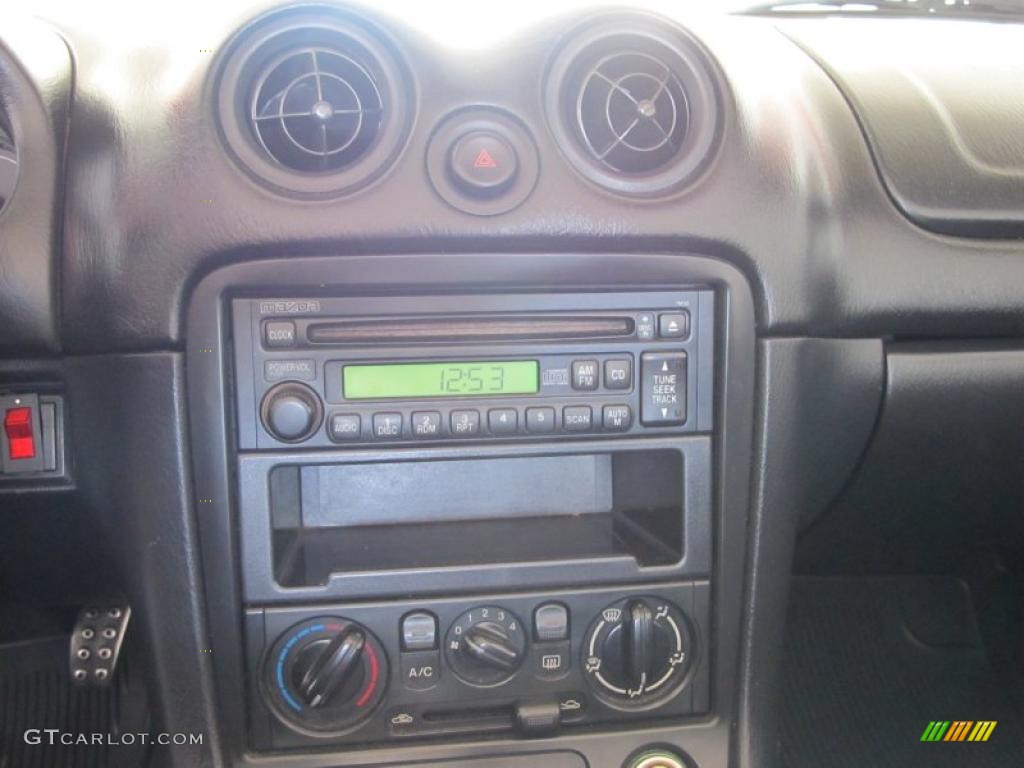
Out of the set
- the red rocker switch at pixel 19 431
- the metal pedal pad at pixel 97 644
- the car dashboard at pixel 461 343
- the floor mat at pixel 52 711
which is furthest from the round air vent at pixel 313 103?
the floor mat at pixel 52 711

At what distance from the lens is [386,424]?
0.95 meters

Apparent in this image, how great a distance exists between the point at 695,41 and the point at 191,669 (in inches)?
31.5

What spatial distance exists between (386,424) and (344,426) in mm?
40

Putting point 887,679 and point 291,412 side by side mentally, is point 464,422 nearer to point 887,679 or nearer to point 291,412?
point 291,412

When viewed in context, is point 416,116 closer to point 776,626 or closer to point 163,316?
point 163,316

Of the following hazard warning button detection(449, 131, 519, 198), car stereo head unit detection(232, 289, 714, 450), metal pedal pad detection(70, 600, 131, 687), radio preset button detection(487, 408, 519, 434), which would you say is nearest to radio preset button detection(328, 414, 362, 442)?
car stereo head unit detection(232, 289, 714, 450)

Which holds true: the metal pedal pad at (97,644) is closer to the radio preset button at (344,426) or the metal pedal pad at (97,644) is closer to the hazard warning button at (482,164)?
the radio preset button at (344,426)

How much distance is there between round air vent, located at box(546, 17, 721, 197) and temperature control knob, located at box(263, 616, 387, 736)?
0.51 m

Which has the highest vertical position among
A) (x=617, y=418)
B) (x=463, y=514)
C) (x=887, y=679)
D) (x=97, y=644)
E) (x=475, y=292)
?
(x=475, y=292)

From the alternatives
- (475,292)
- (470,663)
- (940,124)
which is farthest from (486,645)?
(940,124)

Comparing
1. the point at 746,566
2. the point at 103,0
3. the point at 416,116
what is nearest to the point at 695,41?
the point at 416,116

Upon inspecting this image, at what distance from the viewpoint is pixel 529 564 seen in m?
0.99

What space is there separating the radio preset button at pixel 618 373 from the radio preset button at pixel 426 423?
17 centimetres

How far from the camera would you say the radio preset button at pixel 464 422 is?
3.15 ft
